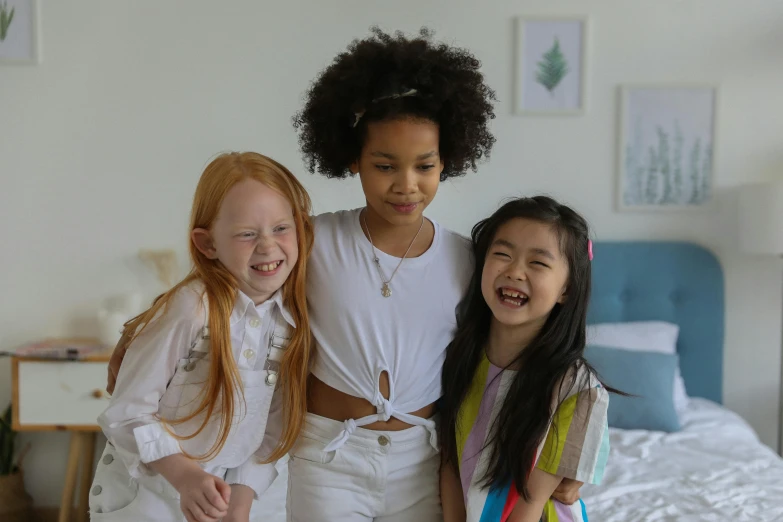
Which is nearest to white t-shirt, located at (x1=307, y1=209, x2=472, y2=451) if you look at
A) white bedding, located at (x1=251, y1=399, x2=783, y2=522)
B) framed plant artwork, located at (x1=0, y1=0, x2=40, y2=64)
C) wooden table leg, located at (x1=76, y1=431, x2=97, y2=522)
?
white bedding, located at (x1=251, y1=399, x2=783, y2=522)

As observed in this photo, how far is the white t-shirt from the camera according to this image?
4.31ft

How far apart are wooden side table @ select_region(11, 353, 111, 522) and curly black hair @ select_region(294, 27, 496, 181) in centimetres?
163

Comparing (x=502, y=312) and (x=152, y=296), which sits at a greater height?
(x=502, y=312)

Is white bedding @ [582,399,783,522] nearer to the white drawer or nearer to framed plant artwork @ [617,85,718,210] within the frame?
framed plant artwork @ [617,85,718,210]

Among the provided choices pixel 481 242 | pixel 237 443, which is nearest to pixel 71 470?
pixel 237 443

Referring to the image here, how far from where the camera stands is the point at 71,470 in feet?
8.96

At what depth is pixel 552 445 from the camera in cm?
127

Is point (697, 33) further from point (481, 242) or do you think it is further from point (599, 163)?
point (481, 242)

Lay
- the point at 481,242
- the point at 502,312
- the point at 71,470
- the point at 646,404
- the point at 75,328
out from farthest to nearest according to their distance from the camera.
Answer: the point at 75,328 → the point at 71,470 → the point at 646,404 → the point at 481,242 → the point at 502,312

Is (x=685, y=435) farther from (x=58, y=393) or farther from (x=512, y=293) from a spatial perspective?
(x=58, y=393)

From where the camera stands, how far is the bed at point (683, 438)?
1.91m

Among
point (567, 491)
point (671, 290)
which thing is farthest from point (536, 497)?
point (671, 290)

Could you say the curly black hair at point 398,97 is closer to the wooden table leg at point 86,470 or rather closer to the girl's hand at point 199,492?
the girl's hand at point 199,492

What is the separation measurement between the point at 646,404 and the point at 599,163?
1.07 meters
